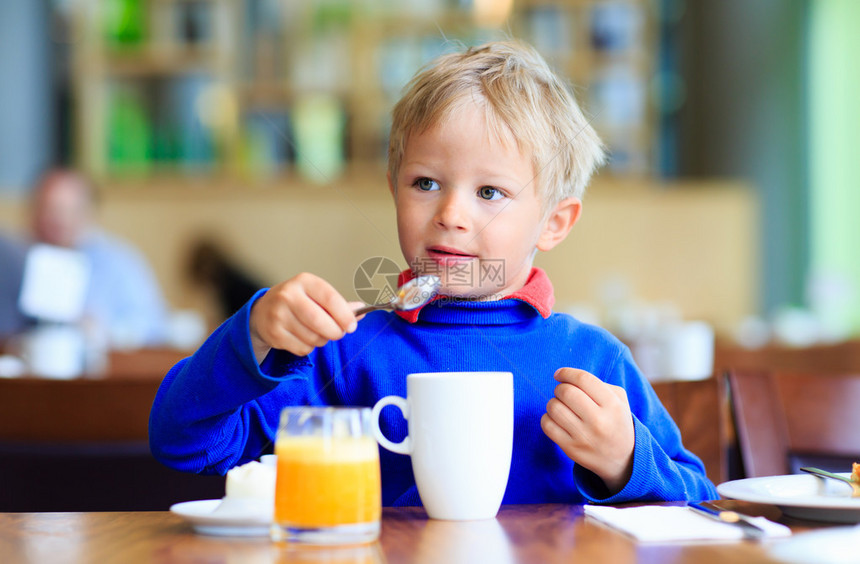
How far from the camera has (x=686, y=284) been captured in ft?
12.6

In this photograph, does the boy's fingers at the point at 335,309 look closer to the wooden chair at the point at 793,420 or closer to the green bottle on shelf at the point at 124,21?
the wooden chair at the point at 793,420

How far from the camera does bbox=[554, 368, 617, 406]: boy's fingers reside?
0.65 meters

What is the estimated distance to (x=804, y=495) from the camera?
0.62 meters

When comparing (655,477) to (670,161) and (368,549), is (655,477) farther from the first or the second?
(670,161)

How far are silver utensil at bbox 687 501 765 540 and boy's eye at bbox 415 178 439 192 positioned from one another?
12.5 inches

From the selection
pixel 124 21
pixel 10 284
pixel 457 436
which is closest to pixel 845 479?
pixel 457 436

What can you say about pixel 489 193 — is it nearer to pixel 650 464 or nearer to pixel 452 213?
pixel 452 213

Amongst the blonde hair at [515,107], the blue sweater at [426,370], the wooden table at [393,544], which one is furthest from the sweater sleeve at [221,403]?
the blonde hair at [515,107]

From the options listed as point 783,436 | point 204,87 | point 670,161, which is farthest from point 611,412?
point 670,161

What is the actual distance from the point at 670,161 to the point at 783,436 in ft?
15.2

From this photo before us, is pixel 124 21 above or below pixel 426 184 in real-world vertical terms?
above

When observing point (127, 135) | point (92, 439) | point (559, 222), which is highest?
point (127, 135)

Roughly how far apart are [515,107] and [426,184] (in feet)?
0.33

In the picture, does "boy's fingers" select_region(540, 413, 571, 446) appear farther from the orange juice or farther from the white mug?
the orange juice
